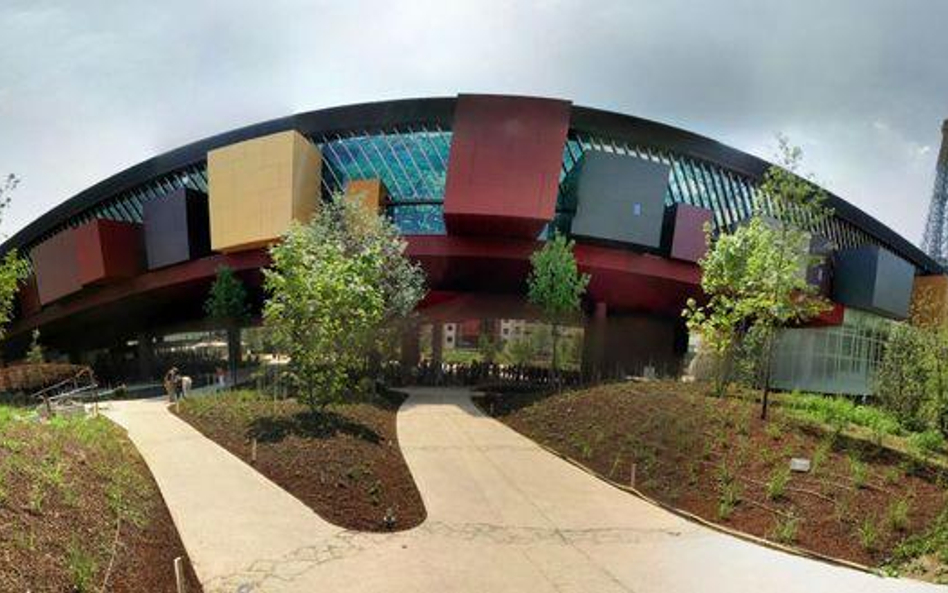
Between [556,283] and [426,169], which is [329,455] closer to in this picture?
[556,283]

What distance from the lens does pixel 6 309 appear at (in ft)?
53.4

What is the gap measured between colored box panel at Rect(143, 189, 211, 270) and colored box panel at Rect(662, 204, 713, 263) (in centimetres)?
2675

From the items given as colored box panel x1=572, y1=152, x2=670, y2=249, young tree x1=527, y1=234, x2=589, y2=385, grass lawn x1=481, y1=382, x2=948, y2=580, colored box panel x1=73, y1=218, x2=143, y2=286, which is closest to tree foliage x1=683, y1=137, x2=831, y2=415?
grass lawn x1=481, y1=382, x2=948, y2=580

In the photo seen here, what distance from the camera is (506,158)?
25094 mm

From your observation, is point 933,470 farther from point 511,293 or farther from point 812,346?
point 812,346

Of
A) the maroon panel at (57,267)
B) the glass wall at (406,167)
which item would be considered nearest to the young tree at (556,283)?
the glass wall at (406,167)

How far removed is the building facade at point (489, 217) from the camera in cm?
2538

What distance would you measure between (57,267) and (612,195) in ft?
122

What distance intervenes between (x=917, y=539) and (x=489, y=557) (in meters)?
6.87

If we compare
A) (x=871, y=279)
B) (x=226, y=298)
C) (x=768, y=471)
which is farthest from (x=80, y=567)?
(x=871, y=279)

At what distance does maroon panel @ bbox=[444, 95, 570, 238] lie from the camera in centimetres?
2491

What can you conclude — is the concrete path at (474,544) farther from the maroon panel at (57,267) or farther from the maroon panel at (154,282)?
the maroon panel at (57,267)

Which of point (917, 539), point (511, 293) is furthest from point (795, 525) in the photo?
point (511, 293)

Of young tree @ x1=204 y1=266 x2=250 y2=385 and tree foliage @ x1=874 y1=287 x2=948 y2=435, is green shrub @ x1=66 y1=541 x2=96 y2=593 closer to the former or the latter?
tree foliage @ x1=874 y1=287 x2=948 y2=435
